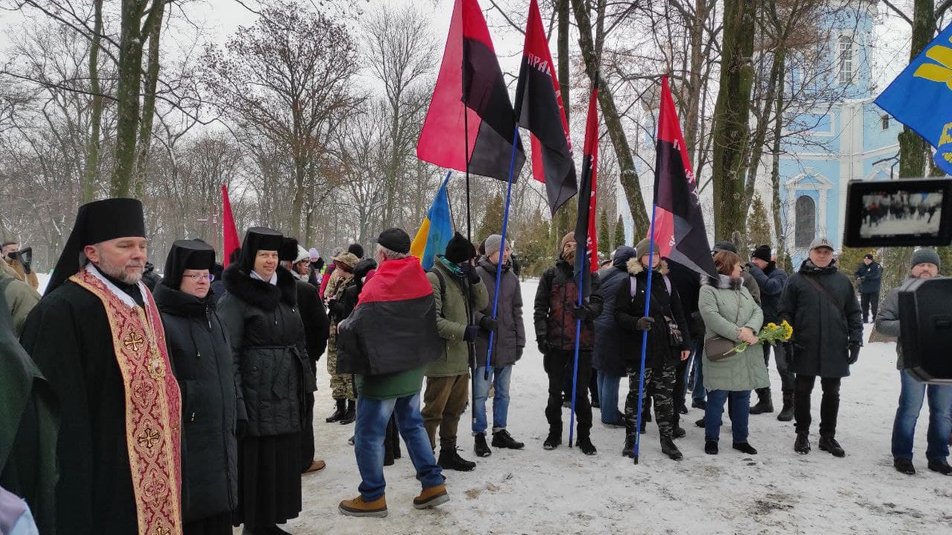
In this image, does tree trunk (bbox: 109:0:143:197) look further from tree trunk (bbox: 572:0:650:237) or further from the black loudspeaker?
the black loudspeaker

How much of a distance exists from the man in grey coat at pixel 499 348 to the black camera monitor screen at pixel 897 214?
4.08 m

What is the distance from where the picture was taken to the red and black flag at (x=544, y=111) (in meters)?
5.34

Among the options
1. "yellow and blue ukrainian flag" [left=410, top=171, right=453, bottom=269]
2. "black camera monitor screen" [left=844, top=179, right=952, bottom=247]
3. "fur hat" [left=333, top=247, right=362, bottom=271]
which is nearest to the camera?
"black camera monitor screen" [left=844, top=179, right=952, bottom=247]

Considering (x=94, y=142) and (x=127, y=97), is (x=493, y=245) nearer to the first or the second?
(x=127, y=97)

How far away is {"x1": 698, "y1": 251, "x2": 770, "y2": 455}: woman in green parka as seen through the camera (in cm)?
588

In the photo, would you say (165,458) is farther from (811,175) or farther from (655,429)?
(811,175)

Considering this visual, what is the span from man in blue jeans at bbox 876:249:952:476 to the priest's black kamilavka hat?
5719mm

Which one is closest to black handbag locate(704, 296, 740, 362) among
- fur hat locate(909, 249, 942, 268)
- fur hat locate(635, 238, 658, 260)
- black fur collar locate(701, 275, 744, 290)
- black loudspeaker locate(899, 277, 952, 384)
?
black fur collar locate(701, 275, 744, 290)

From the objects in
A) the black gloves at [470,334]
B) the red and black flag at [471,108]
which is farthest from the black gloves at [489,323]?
the red and black flag at [471,108]

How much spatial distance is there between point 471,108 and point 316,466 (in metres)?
3.33

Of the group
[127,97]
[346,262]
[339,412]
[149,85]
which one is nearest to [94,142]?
[149,85]

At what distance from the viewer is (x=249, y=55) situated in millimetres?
17641

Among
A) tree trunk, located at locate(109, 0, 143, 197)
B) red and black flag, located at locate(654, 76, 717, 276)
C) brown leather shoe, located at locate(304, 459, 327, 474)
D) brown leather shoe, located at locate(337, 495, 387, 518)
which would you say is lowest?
brown leather shoe, located at locate(304, 459, 327, 474)

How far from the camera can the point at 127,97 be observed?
9.46 m
